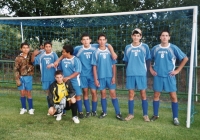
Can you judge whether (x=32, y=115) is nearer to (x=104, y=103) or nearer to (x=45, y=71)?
(x=45, y=71)

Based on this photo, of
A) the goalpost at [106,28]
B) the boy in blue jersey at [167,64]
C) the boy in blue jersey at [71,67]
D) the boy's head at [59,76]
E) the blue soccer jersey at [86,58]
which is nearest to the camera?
the boy in blue jersey at [167,64]

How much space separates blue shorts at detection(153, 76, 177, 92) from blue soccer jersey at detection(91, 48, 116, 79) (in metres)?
0.84

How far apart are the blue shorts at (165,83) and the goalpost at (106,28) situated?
91 centimetres

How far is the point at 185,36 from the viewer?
6109 millimetres

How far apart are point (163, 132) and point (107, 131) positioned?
34.6 inches

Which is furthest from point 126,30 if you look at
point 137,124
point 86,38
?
point 137,124

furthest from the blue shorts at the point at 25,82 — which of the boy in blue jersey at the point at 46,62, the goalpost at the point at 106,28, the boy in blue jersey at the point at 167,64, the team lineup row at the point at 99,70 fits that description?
the boy in blue jersey at the point at 167,64

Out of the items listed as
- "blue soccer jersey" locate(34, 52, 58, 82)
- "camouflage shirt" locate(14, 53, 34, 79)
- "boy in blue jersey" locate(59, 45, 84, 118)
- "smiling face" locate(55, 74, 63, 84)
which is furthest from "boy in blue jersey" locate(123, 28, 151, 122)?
"camouflage shirt" locate(14, 53, 34, 79)

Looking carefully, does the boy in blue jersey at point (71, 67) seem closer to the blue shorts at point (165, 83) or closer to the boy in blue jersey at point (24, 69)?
the boy in blue jersey at point (24, 69)

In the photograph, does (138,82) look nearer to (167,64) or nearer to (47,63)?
(167,64)

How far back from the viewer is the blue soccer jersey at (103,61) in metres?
4.57

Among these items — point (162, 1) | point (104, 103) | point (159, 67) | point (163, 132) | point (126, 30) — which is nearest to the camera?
point (163, 132)

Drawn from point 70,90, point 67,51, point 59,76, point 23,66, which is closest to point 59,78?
point 59,76

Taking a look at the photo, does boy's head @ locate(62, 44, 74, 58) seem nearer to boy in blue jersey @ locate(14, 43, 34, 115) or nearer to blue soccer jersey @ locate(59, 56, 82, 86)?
blue soccer jersey @ locate(59, 56, 82, 86)
